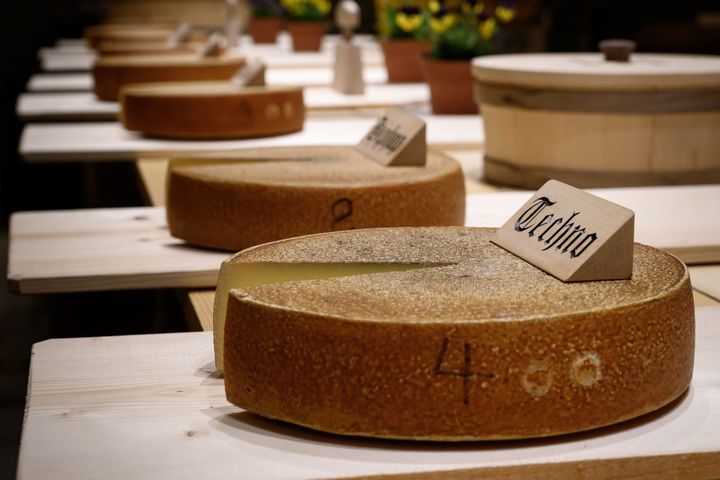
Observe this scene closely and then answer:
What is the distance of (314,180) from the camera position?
156 cm

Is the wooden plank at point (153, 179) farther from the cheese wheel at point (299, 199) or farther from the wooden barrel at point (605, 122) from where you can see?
the wooden barrel at point (605, 122)

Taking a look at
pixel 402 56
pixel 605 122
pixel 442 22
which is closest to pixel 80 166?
pixel 402 56

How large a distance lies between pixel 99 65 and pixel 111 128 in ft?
1.63

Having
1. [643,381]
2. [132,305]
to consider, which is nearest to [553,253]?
[643,381]

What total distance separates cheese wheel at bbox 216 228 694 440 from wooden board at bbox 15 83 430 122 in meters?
2.40

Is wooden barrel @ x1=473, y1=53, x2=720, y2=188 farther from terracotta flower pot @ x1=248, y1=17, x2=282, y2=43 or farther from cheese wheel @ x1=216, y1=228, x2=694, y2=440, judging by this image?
terracotta flower pot @ x1=248, y1=17, x2=282, y2=43

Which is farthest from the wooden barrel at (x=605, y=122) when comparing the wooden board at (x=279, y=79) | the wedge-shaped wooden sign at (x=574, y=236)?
the wooden board at (x=279, y=79)

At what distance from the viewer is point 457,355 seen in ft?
2.89

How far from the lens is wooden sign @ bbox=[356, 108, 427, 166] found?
165cm

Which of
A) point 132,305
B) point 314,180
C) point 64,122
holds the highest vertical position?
point 314,180

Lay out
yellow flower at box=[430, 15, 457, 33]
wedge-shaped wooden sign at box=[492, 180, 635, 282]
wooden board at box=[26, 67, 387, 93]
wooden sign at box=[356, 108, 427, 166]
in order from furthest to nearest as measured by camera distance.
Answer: wooden board at box=[26, 67, 387, 93]
yellow flower at box=[430, 15, 457, 33]
wooden sign at box=[356, 108, 427, 166]
wedge-shaped wooden sign at box=[492, 180, 635, 282]

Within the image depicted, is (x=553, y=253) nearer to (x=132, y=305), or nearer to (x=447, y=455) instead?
(x=447, y=455)

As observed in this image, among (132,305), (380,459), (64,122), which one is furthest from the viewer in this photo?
(64,122)

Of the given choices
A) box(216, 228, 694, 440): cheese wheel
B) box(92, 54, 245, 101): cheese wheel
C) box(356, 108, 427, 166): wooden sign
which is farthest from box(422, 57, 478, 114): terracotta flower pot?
box(216, 228, 694, 440): cheese wheel
